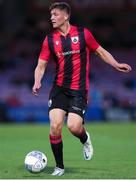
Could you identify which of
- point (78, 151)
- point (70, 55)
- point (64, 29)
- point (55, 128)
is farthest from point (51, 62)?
point (55, 128)

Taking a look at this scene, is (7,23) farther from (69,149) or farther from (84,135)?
(84,135)

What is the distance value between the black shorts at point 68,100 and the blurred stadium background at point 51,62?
44.9 feet

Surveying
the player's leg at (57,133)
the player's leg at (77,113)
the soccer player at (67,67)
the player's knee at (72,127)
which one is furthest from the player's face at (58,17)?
the player's knee at (72,127)

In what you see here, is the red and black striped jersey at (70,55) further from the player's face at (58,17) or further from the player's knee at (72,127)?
the player's knee at (72,127)

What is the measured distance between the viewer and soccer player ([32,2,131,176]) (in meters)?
10.9

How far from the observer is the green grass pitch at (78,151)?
36.0ft

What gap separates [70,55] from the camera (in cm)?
1105

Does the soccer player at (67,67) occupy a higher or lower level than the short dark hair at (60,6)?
lower

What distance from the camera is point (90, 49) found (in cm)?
1124

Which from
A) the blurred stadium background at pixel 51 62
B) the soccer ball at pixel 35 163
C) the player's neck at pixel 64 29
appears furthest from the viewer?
the blurred stadium background at pixel 51 62

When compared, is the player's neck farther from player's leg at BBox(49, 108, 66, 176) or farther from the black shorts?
player's leg at BBox(49, 108, 66, 176)

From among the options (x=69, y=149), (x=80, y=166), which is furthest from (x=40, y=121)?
(x=80, y=166)

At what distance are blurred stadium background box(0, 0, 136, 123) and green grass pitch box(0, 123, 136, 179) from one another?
64.6 inches

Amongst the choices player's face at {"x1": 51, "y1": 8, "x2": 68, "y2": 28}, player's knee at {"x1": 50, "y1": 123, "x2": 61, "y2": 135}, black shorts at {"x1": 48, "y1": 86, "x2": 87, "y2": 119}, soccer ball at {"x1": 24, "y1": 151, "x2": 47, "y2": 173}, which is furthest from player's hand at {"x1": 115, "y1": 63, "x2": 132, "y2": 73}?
soccer ball at {"x1": 24, "y1": 151, "x2": 47, "y2": 173}
